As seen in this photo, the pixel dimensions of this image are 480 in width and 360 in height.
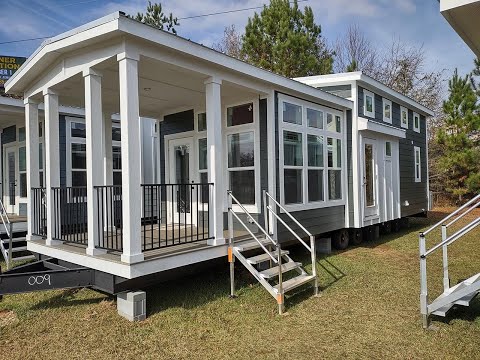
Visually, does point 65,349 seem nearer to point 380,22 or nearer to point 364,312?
point 364,312

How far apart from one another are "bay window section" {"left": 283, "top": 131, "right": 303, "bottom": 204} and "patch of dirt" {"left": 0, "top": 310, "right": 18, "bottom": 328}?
4072 millimetres

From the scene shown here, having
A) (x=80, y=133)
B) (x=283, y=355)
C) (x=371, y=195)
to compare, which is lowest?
(x=283, y=355)

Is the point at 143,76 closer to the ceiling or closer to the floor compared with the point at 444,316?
closer to the ceiling

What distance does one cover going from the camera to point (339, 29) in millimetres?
22109

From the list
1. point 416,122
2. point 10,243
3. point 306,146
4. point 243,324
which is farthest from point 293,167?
point 416,122

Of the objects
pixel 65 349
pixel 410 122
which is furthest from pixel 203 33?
pixel 65 349

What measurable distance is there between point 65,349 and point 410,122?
10372 mm

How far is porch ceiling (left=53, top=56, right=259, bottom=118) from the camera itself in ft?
16.0

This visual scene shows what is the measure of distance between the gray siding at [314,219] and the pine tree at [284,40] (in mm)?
9487

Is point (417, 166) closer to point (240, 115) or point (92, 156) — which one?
point (240, 115)

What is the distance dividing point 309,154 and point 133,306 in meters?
4.02

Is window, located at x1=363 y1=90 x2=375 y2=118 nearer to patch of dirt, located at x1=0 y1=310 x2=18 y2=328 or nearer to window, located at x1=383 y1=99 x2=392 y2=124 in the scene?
window, located at x1=383 y1=99 x2=392 y2=124

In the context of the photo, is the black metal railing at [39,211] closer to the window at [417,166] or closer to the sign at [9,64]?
the window at [417,166]

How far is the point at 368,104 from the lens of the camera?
8.55 meters
